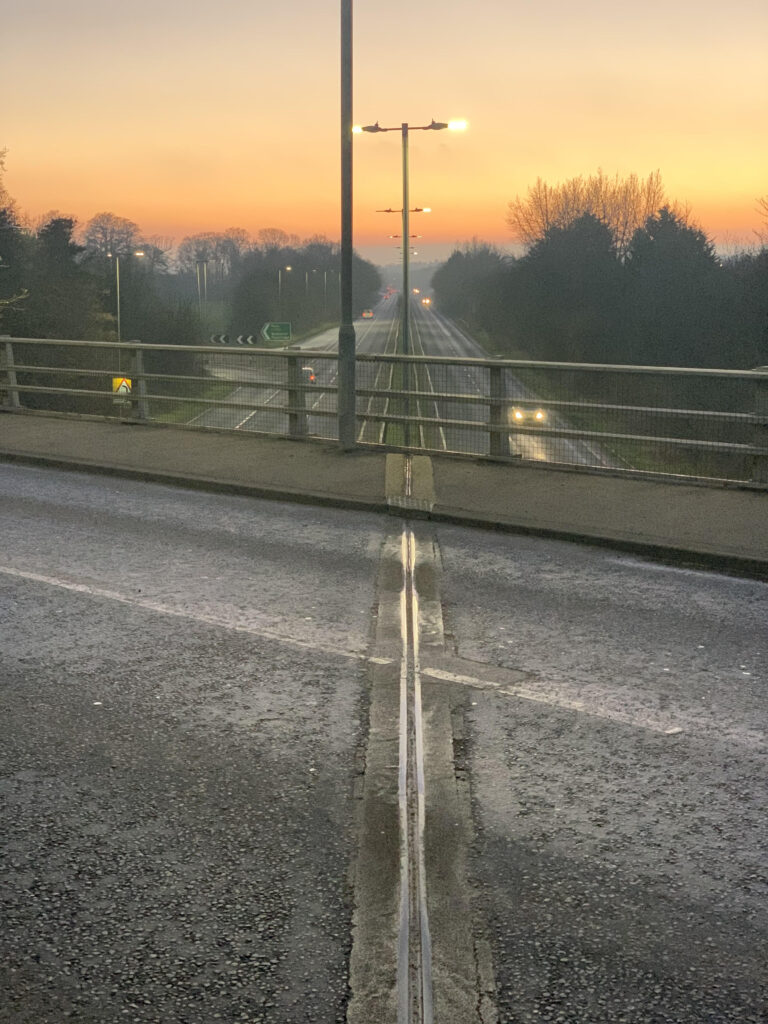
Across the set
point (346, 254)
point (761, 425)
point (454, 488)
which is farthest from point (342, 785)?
point (346, 254)

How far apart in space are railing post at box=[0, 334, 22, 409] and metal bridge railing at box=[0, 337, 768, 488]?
4 centimetres

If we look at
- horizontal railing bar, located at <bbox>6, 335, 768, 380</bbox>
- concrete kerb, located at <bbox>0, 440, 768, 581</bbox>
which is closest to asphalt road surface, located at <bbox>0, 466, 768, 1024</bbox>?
concrete kerb, located at <bbox>0, 440, 768, 581</bbox>

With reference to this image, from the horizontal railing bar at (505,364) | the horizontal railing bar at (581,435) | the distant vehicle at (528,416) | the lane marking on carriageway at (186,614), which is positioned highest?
the horizontal railing bar at (505,364)

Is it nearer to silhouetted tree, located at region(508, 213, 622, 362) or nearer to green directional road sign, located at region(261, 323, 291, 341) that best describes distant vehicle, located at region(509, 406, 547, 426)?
green directional road sign, located at region(261, 323, 291, 341)

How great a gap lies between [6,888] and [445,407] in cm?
1284

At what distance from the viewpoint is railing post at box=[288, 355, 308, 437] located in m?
15.1

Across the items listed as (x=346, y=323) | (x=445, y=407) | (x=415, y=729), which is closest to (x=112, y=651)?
(x=415, y=729)

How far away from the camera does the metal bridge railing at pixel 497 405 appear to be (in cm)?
1236

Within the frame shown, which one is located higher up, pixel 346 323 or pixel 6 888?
pixel 346 323

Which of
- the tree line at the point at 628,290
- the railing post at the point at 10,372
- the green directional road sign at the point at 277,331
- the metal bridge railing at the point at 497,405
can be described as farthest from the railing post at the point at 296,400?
the green directional road sign at the point at 277,331

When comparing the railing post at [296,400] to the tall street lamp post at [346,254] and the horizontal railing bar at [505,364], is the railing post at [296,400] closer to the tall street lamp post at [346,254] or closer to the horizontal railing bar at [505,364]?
the horizontal railing bar at [505,364]

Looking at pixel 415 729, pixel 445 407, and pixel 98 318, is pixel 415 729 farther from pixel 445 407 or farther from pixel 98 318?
pixel 98 318

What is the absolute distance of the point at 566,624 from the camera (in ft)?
24.3

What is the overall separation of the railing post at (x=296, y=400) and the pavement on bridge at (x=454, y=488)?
20 cm
